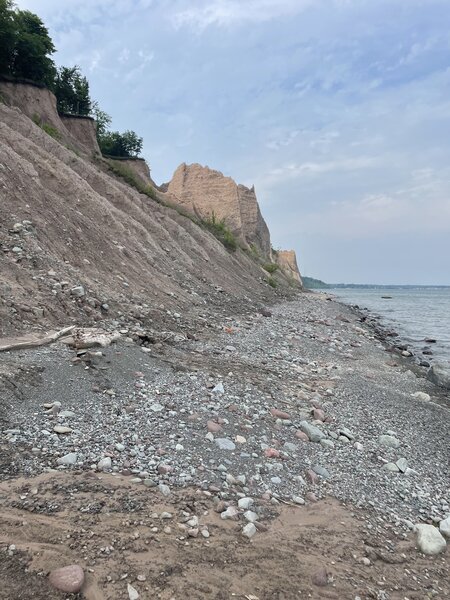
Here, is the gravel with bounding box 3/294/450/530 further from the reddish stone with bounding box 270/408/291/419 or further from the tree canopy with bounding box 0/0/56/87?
the tree canopy with bounding box 0/0/56/87

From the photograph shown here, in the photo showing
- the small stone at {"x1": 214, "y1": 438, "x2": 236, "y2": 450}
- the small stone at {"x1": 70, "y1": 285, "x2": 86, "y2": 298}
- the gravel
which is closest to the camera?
the gravel

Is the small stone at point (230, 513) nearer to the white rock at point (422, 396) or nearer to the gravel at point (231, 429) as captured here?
the gravel at point (231, 429)

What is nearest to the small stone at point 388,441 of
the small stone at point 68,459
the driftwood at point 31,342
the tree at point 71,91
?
the small stone at point 68,459

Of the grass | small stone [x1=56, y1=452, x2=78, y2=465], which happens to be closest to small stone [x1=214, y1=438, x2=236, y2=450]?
small stone [x1=56, y1=452, x2=78, y2=465]

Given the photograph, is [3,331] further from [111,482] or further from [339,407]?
[339,407]

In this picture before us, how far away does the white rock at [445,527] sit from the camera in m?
4.66

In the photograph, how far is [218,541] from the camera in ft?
12.5

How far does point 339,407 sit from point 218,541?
5.01 m

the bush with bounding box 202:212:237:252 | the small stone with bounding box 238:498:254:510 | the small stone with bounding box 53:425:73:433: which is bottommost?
the small stone with bounding box 238:498:254:510

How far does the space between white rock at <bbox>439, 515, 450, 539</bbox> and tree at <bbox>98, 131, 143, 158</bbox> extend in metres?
A: 41.6

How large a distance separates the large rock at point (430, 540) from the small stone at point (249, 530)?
75.4 inches

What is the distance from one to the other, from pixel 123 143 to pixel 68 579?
4324cm

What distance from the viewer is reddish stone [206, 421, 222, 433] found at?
5924 mm

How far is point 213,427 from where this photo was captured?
19.6 ft
